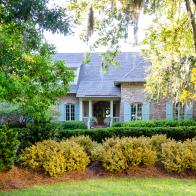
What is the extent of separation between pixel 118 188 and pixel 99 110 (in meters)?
21.2

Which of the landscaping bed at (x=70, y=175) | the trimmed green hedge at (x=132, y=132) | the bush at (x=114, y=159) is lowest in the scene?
the landscaping bed at (x=70, y=175)

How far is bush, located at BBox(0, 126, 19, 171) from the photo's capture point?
8844 millimetres

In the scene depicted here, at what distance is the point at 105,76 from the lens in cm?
2634

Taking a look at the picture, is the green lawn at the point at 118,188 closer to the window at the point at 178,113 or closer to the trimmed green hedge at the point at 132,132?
the trimmed green hedge at the point at 132,132

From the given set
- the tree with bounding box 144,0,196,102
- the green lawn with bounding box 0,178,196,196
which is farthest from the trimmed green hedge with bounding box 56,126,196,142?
the green lawn with bounding box 0,178,196,196

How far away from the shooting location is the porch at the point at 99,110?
25.2 m

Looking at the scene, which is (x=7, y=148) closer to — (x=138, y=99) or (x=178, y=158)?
(x=178, y=158)

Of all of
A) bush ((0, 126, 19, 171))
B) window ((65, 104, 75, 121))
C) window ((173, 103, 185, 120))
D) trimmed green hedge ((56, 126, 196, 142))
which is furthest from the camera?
window ((65, 104, 75, 121))

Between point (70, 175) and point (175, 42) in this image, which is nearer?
point (70, 175)

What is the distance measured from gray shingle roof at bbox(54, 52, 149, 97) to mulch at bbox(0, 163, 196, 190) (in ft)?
47.6

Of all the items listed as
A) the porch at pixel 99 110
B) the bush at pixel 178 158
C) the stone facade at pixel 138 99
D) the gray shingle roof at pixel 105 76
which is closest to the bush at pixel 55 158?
the bush at pixel 178 158

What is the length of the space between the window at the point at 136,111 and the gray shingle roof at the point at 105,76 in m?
1.32

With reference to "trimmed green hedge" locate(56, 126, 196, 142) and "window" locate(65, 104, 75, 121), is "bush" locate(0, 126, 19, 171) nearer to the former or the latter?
"trimmed green hedge" locate(56, 126, 196, 142)

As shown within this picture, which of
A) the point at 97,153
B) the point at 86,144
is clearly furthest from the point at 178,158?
the point at 86,144
